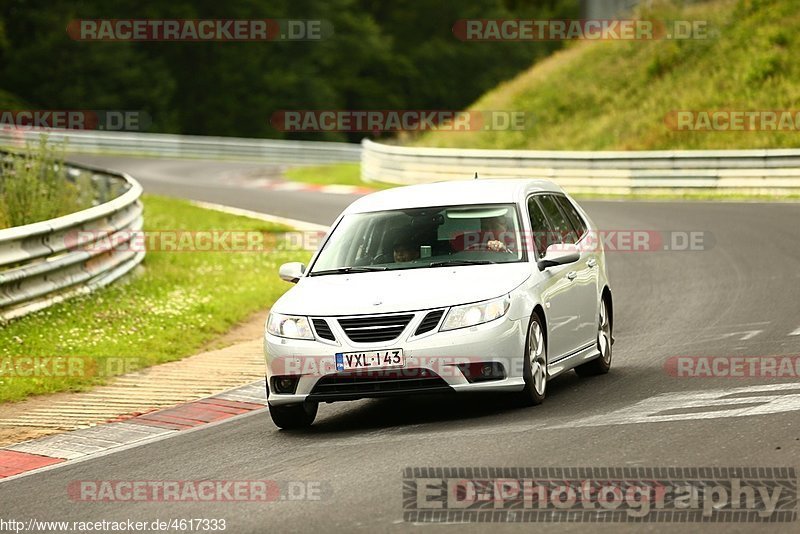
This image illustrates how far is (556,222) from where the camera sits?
1135 centimetres

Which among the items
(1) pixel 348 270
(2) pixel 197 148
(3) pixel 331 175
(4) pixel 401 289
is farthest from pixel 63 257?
(2) pixel 197 148

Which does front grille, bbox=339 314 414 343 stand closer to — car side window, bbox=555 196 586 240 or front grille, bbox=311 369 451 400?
front grille, bbox=311 369 451 400

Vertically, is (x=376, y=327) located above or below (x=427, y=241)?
below

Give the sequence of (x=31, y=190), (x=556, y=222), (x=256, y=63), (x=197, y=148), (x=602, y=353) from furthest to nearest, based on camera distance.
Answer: (x=256, y=63) → (x=197, y=148) → (x=31, y=190) → (x=602, y=353) → (x=556, y=222)

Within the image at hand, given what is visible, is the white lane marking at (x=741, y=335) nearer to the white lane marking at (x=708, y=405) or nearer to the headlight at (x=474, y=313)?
the white lane marking at (x=708, y=405)

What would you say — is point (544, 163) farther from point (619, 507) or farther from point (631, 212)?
point (619, 507)

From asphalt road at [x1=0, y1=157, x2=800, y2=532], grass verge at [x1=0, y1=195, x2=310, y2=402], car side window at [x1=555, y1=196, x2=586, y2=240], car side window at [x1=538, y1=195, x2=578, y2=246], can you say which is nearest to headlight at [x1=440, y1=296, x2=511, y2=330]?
asphalt road at [x1=0, y1=157, x2=800, y2=532]

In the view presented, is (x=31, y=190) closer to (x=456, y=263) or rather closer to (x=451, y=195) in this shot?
(x=451, y=195)

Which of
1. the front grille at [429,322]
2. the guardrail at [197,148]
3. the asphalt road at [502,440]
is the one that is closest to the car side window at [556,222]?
the asphalt road at [502,440]

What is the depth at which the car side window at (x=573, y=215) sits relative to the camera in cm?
1181

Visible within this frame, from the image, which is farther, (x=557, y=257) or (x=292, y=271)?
(x=292, y=271)

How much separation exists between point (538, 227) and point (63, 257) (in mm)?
6387

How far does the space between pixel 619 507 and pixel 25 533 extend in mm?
3078

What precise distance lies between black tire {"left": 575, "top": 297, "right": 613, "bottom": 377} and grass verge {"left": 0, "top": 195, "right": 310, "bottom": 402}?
4.40m
